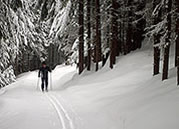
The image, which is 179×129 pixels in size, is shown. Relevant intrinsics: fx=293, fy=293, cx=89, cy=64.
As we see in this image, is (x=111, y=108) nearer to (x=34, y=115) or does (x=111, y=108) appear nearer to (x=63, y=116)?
(x=63, y=116)

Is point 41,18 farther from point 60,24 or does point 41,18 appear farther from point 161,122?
point 161,122


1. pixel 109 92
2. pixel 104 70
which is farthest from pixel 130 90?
pixel 104 70

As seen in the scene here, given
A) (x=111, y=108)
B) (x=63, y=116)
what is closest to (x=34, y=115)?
(x=63, y=116)

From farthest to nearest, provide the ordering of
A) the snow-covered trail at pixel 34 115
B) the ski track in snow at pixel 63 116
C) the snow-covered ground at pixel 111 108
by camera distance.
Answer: the snow-covered trail at pixel 34 115 < the ski track in snow at pixel 63 116 < the snow-covered ground at pixel 111 108

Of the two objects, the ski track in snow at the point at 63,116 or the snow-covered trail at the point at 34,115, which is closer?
the ski track in snow at the point at 63,116

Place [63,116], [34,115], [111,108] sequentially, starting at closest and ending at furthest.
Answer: [63,116]
[111,108]
[34,115]

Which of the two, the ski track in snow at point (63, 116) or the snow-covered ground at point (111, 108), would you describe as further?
the ski track in snow at point (63, 116)

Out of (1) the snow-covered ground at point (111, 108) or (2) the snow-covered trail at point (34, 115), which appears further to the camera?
(2) the snow-covered trail at point (34, 115)

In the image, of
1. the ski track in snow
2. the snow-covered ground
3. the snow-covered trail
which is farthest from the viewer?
the snow-covered trail

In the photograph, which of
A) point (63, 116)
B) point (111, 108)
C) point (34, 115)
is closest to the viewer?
point (63, 116)

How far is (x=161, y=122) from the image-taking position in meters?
7.48

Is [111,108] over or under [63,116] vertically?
over

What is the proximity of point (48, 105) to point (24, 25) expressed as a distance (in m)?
3.69

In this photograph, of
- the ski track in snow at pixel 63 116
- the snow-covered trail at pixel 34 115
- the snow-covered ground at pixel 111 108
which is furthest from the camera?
the snow-covered trail at pixel 34 115
